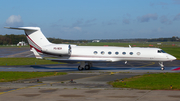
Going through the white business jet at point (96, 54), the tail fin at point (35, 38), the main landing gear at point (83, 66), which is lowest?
→ the main landing gear at point (83, 66)

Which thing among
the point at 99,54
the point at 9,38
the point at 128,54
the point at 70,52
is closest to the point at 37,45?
the point at 70,52

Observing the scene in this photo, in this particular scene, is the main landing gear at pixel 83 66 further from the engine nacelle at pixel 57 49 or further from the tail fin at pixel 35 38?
the tail fin at pixel 35 38

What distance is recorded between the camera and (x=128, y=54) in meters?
25.8

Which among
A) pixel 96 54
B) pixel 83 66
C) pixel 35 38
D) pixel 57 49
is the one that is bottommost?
pixel 83 66

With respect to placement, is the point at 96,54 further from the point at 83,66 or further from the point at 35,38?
the point at 35,38

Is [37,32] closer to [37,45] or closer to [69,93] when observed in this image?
[37,45]

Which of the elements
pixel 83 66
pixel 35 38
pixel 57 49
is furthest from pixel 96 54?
pixel 35 38

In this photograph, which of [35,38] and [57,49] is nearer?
[57,49]

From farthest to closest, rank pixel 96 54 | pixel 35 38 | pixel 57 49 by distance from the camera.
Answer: pixel 35 38 → pixel 96 54 → pixel 57 49

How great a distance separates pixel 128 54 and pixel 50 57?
377 inches

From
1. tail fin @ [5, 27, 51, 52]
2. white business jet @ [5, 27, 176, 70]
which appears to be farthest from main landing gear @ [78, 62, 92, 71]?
tail fin @ [5, 27, 51, 52]

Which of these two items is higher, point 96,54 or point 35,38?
point 35,38

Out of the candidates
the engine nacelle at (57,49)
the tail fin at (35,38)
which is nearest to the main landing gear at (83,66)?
the engine nacelle at (57,49)

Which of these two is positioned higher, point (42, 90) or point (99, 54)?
point (99, 54)
